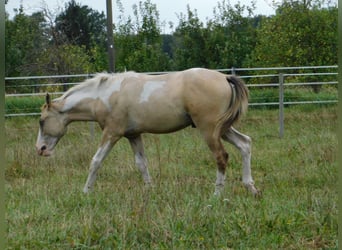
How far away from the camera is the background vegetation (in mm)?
19438

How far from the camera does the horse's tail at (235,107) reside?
6.69 meters

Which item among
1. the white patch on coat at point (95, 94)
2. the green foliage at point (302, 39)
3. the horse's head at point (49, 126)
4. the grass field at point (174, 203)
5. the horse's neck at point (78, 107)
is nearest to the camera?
the grass field at point (174, 203)

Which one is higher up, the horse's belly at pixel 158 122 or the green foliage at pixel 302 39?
the green foliage at pixel 302 39

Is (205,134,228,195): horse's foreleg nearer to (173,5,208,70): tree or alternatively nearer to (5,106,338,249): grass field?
(5,106,338,249): grass field

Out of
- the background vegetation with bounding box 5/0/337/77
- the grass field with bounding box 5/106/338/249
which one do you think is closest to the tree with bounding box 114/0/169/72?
the background vegetation with bounding box 5/0/337/77

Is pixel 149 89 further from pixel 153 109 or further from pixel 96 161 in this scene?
pixel 96 161

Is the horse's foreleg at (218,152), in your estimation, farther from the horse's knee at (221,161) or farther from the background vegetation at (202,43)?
the background vegetation at (202,43)

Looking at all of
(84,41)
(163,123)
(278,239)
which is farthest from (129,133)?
(84,41)

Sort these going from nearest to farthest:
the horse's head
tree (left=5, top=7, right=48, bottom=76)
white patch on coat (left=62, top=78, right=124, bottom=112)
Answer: white patch on coat (left=62, top=78, right=124, bottom=112), the horse's head, tree (left=5, top=7, right=48, bottom=76)

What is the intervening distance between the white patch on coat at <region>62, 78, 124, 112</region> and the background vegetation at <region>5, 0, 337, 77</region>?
12177mm

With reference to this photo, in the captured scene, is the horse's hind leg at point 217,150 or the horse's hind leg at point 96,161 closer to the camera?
the horse's hind leg at point 217,150

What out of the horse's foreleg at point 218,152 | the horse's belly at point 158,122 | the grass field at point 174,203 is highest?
the horse's belly at point 158,122

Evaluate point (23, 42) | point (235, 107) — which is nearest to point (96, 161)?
point (235, 107)

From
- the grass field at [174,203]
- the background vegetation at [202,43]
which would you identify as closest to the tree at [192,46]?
the background vegetation at [202,43]
